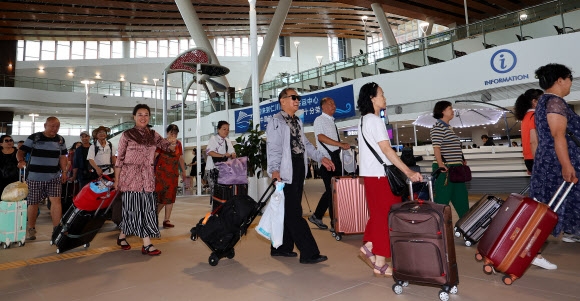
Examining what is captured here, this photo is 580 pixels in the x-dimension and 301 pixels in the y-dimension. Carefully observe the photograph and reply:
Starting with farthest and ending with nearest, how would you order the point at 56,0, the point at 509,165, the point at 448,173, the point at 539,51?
the point at 56,0 → the point at 539,51 → the point at 509,165 → the point at 448,173

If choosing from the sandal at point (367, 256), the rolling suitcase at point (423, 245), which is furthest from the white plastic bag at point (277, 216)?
the rolling suitcase at point (423, 245)

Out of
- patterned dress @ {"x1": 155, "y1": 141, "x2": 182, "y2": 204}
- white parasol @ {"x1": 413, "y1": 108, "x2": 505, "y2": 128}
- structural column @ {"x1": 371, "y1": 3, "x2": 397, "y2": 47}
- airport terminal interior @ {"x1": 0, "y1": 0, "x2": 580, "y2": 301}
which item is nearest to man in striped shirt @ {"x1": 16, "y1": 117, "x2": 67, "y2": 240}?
airport terminal interior @ {"x1": 0, "y1": 0, "x2": 580, "y2": 301}

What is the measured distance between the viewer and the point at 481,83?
1117cm

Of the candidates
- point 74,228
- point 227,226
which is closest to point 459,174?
point 227,226

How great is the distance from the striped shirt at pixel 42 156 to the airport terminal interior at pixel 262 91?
0.83m

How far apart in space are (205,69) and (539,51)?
10.5 m

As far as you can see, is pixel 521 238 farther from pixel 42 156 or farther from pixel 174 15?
pixel 174 15

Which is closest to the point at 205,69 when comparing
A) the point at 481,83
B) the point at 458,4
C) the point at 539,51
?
the point at 481,83

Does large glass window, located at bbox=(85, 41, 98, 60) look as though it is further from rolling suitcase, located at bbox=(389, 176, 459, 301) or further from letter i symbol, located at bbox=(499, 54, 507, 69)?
rolling suitcase, located at bbox=(389, 176, 459, 301)

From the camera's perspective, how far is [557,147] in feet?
8.03

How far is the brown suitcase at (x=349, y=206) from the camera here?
3684 millimetres

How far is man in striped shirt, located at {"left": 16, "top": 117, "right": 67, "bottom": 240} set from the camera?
423cm

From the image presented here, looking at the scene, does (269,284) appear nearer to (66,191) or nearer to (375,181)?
(375,181)

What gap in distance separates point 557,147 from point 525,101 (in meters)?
1.08
